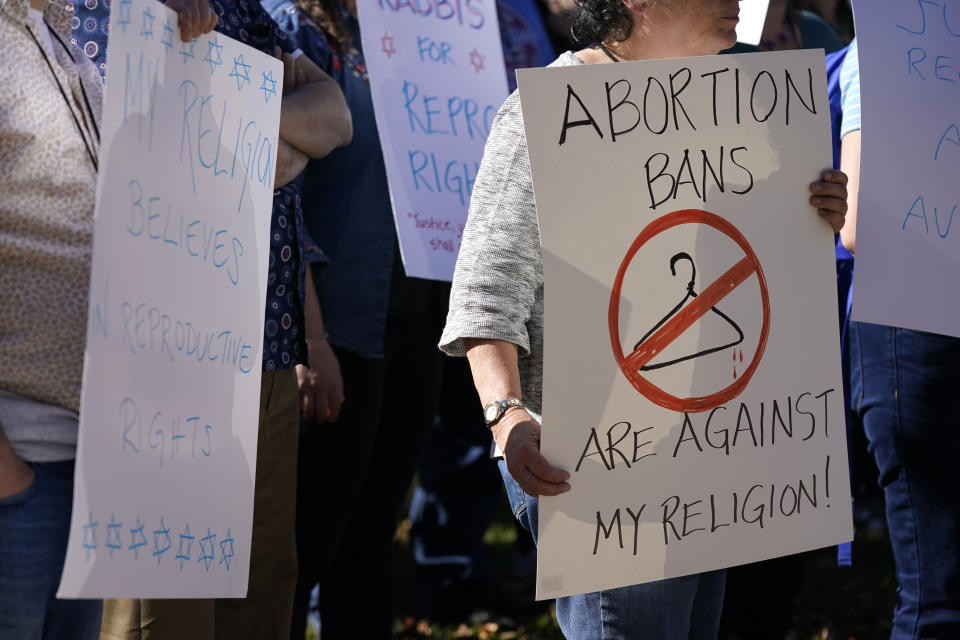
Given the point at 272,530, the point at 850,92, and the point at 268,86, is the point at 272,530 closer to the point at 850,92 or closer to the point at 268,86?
the point at 268,86

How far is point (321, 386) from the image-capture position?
2.64m

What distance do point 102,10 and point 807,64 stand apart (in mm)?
1244

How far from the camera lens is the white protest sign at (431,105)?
275 cm

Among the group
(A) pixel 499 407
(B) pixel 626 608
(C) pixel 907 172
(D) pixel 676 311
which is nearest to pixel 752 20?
(C) pixel 907 172

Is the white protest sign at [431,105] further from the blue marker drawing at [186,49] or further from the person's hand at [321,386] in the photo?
the blue marker drawing at [186,49]

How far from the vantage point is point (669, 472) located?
1813 millimetres

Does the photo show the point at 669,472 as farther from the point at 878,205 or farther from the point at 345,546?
the point at 345,546

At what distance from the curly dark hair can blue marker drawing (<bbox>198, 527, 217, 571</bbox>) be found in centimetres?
108

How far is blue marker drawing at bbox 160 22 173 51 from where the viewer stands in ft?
5.20

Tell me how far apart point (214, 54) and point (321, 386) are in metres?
1.10

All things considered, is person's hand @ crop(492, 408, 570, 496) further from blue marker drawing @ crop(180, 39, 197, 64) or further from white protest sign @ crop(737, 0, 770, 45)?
white protest sign @ crop(737, 0, 770, 45)

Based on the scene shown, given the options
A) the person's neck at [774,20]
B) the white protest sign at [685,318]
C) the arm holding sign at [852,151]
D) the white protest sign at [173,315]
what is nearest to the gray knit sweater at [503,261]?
the white protest sign at [685,318]

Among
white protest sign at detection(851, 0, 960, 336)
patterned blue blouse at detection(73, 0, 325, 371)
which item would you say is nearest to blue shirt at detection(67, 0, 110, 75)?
patterned blue blouse at detection(73, 0, 325, 371)

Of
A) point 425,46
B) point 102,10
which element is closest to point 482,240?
point 102,10
